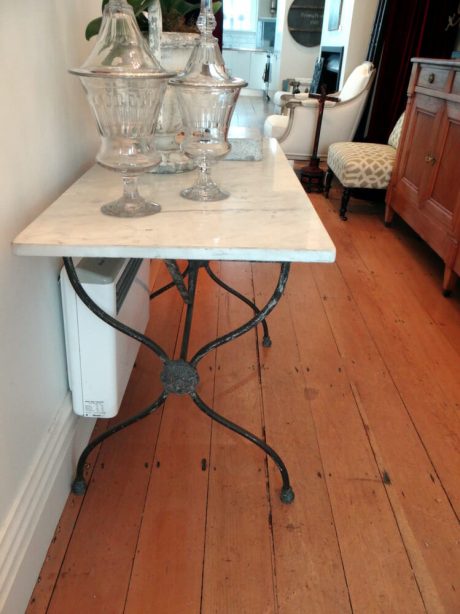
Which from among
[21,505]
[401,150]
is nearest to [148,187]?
[21,505]

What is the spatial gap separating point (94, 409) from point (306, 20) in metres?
6.61

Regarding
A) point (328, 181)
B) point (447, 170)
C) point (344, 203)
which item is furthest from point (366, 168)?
point (447, 170)

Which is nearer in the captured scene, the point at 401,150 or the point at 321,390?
the point at 321,390

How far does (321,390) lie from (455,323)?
0.77 m

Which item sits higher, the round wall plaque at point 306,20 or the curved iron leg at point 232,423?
the round wall plaque at point 306,20

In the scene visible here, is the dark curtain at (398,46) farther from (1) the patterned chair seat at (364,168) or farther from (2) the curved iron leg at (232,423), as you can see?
(2) the curved iron leg at (232,423)

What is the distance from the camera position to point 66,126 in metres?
1.10

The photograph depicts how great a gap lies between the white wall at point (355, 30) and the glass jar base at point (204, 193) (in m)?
3.92

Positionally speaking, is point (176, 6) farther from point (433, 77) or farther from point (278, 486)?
point (433, 77)

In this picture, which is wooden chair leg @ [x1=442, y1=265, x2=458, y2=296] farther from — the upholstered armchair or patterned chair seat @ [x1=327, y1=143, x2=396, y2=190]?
the upholstered armchair

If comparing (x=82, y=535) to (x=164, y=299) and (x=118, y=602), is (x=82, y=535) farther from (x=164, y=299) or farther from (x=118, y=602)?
(x=164, y=299)

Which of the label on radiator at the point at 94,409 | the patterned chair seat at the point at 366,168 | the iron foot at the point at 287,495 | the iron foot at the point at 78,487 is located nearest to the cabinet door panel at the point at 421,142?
the patterned chair seat at the point at 366,168

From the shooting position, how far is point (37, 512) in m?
0.97

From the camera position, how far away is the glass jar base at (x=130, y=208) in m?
0.90
